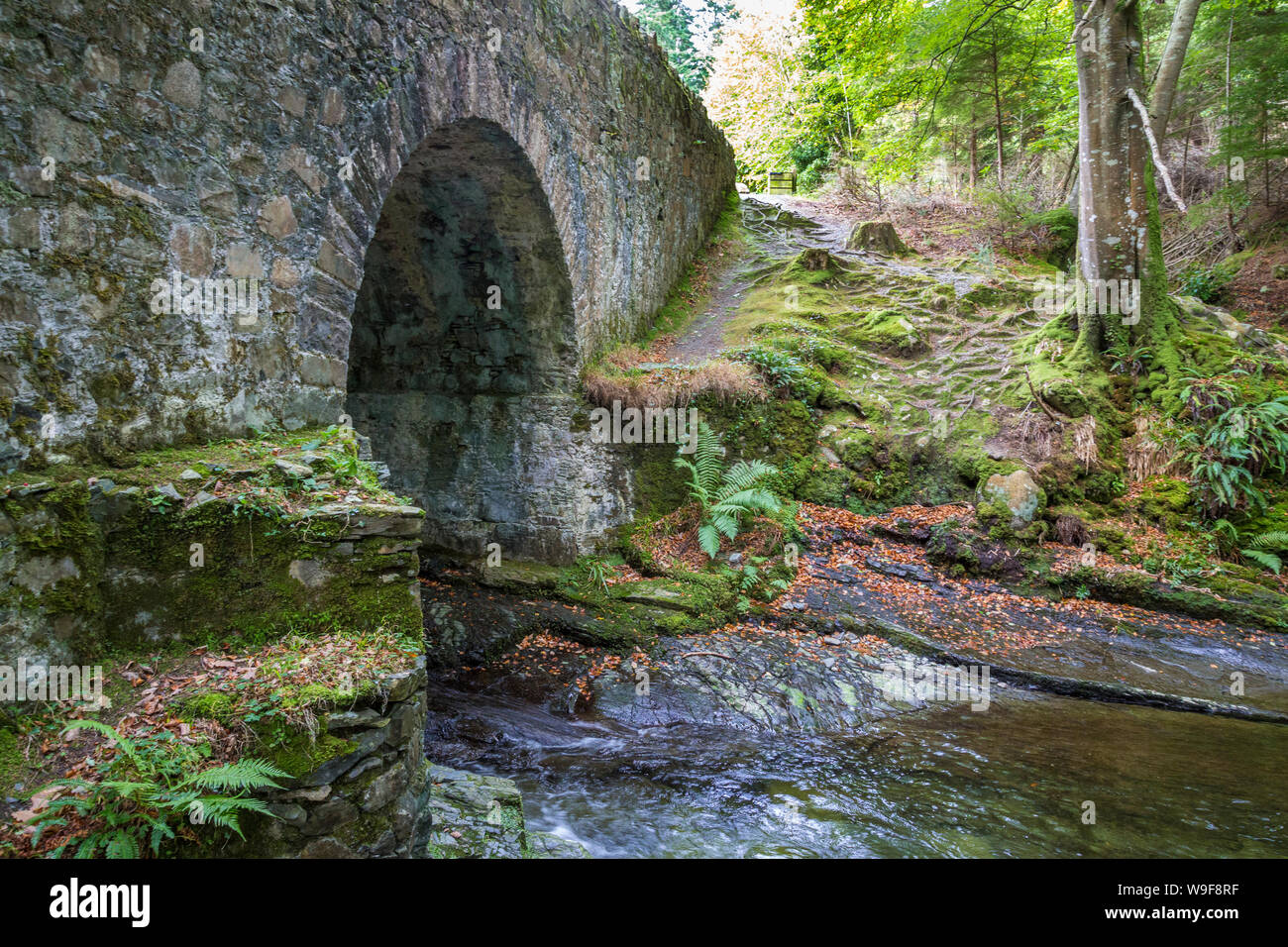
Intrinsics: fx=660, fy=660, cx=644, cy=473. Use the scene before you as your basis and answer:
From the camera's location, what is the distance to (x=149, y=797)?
211cm

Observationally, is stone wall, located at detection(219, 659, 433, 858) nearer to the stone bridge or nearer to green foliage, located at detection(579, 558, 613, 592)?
the stone bridge

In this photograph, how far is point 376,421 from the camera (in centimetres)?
776

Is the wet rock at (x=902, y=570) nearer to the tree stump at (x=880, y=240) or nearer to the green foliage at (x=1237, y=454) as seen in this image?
the green foliage at (x=1237, y=454)

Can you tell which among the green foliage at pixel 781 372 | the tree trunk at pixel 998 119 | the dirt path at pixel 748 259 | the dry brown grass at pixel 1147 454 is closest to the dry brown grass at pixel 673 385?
the green foliage at pixel 781 372

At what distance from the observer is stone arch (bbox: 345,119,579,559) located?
7.04 meters

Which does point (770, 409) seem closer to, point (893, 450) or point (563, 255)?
point (893, 450)

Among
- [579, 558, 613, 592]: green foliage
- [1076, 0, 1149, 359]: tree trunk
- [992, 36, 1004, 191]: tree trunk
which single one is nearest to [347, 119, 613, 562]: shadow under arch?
[579, 558, 613, 592]: green foliage

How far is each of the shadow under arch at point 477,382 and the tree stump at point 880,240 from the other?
330 inches

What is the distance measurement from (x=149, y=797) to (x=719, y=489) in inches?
242

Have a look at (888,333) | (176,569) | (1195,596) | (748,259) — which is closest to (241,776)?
(176,569)

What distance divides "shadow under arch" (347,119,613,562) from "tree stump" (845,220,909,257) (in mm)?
8379

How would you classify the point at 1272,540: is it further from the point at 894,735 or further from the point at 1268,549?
the point at 894,735

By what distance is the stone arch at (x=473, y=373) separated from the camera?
7.04 m
